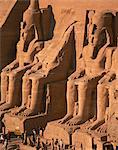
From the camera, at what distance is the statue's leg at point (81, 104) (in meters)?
16.1

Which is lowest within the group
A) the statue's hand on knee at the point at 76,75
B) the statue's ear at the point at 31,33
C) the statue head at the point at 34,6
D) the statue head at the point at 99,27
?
the statue's hand on knee at the point at 76,75

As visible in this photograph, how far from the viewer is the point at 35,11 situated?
19.5m

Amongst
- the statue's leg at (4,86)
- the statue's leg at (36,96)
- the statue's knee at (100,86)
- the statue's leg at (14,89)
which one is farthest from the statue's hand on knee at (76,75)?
the statue's leg at (4,86)

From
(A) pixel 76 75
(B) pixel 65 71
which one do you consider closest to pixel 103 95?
(A) pixel 76 75

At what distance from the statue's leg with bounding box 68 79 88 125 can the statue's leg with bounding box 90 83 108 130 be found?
554 millimetres

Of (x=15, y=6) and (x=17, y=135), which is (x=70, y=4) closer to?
(x=15, y=6)

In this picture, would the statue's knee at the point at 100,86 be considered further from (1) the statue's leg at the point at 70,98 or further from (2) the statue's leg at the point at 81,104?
(1) the statue's leg at the point at 70,98

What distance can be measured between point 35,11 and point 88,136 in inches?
245

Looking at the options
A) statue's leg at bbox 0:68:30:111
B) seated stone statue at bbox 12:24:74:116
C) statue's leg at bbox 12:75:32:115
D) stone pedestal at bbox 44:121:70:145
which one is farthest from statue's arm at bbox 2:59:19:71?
stone pedestal at bbox 44:121:70:145

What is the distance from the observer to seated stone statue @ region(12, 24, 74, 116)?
17.4 m

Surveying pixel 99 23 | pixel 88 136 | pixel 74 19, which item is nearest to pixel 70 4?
pixel 74 19

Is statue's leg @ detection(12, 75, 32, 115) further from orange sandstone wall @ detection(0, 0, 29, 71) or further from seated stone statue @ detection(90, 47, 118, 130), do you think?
seated stone statue @ detection(90, 47, 118, 130)

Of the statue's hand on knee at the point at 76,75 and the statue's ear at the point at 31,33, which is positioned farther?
the statue's ear at the point at 31,33

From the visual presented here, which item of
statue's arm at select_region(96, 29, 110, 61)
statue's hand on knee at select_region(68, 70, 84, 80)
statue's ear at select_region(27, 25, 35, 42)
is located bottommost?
statue's hand on knee at select_region(68, 70, 84, 80)
